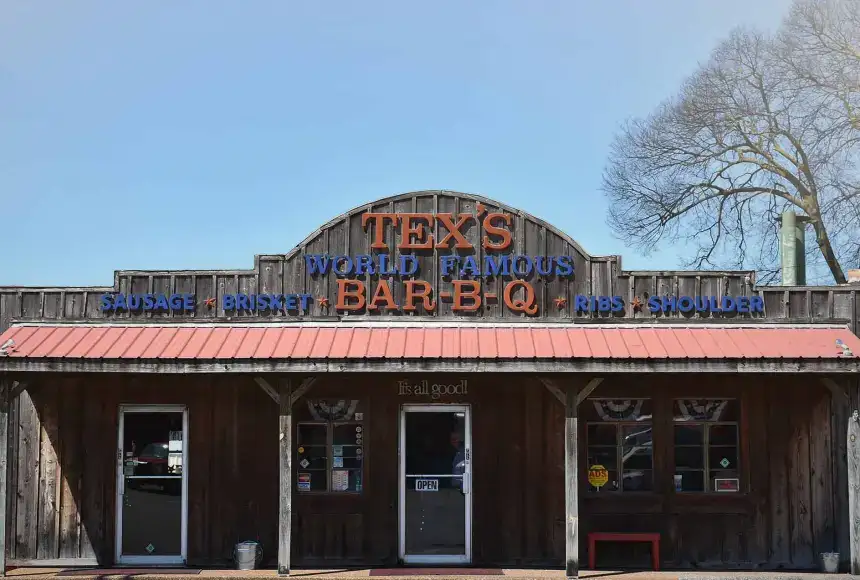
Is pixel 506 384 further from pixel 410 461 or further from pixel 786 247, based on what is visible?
pixel 786 247

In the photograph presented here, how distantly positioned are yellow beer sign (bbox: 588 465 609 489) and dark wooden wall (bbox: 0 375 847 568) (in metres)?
0.18

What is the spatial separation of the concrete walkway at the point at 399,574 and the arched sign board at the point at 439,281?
333 centimetres

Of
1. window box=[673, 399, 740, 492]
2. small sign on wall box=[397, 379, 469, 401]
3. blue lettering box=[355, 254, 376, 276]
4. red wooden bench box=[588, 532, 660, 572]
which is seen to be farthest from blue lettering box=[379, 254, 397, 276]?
red wooden bench box=[588, 532, 660, 572]

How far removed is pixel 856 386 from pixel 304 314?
7137 millimetres

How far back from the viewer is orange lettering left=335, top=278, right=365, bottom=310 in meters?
13.0

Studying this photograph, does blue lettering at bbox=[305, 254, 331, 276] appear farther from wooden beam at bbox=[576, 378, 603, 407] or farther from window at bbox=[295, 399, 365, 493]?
wooden beam at bbox=[576, 378, 603, 407]

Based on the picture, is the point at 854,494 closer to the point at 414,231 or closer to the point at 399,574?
the point at 399,574

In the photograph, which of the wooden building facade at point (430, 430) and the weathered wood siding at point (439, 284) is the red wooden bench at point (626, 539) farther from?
the weathered wood siding at point (439, 284)

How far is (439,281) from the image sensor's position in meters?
13.1

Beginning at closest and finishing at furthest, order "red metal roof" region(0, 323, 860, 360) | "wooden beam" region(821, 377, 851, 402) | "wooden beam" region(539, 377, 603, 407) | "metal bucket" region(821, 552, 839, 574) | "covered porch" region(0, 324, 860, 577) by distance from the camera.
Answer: "red metal roof" region(0, 323, 860, 360), "wooden beam" region(539, 377, 603, 407), "wooden beam" region(821, 377, 851, 402), "metal bucket" region(821, 552, 839, 574), "covered porch" region(0, 324, 860, 577)

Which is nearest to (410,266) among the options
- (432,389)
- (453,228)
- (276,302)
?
(453,228)

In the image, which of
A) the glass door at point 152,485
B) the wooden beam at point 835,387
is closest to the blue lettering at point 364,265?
the glass door at point 152,485

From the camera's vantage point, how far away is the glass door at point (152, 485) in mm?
13211

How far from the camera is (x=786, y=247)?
1415 cm
